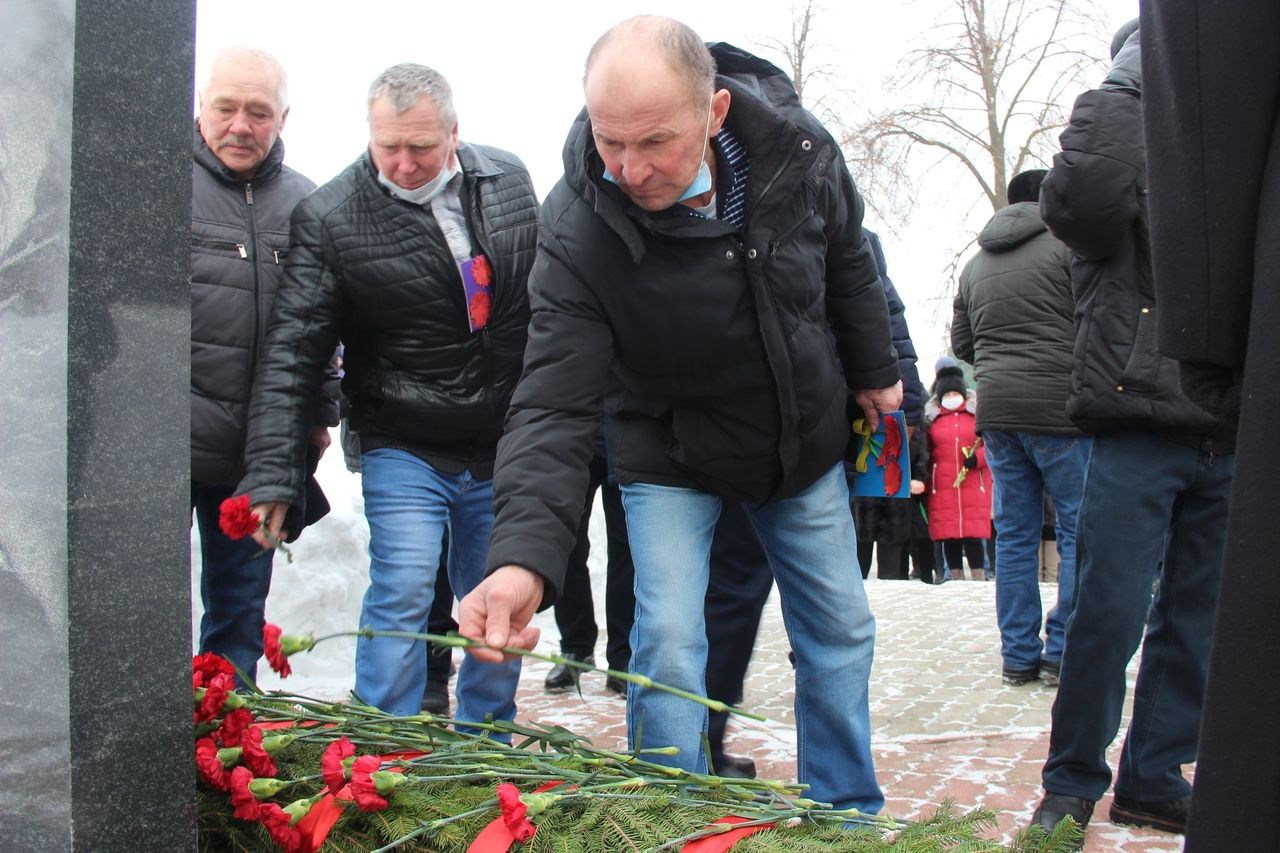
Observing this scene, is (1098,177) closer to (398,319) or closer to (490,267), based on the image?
(490,267)

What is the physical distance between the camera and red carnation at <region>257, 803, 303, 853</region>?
6.28 feet

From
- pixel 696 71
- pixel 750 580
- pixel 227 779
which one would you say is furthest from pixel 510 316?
pixel 227 779

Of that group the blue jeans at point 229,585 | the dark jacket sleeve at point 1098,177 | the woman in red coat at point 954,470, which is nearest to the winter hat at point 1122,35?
the dark jacket sleeve at point 1098,177

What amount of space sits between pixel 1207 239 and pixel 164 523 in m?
1.38

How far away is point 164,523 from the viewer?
183cm

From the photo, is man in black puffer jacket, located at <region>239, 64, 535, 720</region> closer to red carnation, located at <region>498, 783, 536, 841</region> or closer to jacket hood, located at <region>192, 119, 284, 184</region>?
jacket hood, located at <region>192, 119, 284, 184</region>

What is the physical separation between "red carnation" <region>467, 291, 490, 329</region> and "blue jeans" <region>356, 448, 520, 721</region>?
0.44 metres

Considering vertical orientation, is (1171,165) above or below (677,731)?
above

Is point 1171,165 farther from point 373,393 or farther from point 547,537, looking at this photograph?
point 373,393

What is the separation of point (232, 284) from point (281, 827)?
231 centimetres

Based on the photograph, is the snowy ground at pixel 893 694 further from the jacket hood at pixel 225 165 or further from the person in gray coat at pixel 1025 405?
the jacket hood at pixel 225 165

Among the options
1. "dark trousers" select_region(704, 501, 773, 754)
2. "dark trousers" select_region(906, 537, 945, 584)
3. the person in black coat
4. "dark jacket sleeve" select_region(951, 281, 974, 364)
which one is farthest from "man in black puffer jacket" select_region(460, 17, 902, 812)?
"dark trousers" select_region(906, 537, 945, 584)

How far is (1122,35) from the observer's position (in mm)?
3604

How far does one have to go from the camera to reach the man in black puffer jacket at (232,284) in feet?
12.6
